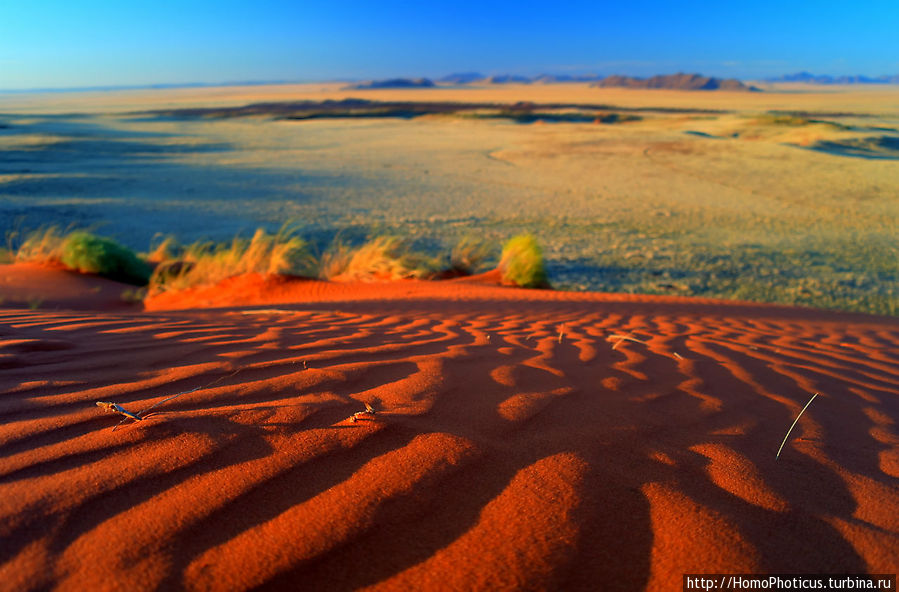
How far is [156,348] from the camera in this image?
2.54 meters

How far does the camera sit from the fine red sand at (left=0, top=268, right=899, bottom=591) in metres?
1.16

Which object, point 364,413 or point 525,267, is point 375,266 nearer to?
point 525,267

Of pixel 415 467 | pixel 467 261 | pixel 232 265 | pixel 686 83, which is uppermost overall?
pixel 686 83

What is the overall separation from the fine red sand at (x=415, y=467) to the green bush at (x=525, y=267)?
380cm

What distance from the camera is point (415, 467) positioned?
1503 millimetres

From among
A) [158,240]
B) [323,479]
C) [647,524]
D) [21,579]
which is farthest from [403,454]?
[158,240]

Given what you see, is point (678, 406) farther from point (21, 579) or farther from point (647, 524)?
point (21, 579)

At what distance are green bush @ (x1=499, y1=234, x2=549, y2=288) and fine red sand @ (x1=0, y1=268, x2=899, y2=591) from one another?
12.5 ft

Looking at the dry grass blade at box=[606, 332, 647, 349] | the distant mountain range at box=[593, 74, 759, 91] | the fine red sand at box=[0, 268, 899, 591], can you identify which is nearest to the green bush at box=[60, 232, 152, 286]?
the fine red sand at box=[0, 268, 899, 591]

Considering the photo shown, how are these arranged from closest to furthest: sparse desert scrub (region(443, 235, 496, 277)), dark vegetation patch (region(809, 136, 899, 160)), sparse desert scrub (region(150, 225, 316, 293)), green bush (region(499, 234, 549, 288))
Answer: sparse desert scrub (region(150, 225, 316, 293))
green bush (region(499, 234, 549, 288))
sparse desert scrub (region(443, 235, 496, 277))
dark vegetation patch (region(809, 136, 899, 160))

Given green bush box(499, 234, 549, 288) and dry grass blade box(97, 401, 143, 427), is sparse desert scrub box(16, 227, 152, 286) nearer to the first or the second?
green bush box(499, 234, 549, 288)

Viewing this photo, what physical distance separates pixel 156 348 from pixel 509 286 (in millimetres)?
4545

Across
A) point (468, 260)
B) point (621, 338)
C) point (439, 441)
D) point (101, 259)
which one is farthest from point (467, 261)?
point (439, 441)

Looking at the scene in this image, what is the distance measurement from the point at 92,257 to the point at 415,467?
675 centimetres
